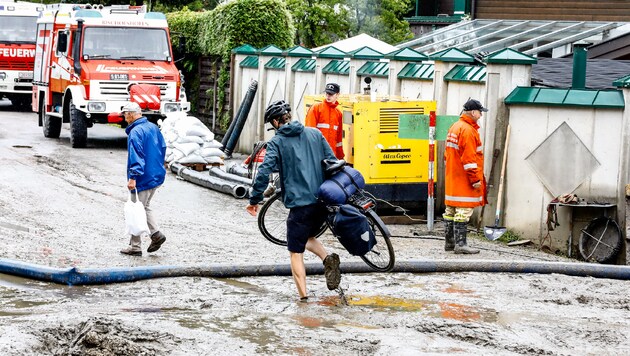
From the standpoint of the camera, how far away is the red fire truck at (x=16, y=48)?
33438 mm

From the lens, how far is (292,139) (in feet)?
31.5

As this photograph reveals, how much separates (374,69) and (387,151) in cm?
356

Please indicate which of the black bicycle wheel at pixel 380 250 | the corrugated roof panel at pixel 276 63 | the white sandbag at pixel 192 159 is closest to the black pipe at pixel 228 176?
the white sandbag at pixel 192 159

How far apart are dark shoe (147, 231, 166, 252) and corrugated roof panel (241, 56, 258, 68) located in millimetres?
12282

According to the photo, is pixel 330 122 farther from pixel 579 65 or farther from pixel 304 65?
pixel 304 65

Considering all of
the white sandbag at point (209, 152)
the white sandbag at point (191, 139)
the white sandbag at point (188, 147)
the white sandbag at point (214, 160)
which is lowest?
the white sandbag at point (214, 160)

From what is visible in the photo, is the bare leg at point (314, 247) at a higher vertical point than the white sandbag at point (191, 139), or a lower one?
lower

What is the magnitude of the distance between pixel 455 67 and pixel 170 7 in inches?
1099

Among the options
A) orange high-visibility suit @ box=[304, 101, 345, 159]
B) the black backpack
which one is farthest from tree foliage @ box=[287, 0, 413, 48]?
the black backpack

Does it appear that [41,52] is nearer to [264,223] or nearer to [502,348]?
[264,223]

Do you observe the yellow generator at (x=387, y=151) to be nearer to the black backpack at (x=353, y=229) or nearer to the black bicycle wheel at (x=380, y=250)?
the black bicycle wheel at (x=380, y=250)

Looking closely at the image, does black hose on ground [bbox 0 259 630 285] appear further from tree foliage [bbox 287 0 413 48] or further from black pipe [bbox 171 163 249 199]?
tree foliage [bbox 287 0 413 48]

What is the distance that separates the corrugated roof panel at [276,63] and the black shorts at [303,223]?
12844mm

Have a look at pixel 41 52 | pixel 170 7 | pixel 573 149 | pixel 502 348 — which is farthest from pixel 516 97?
pixel 170 7
